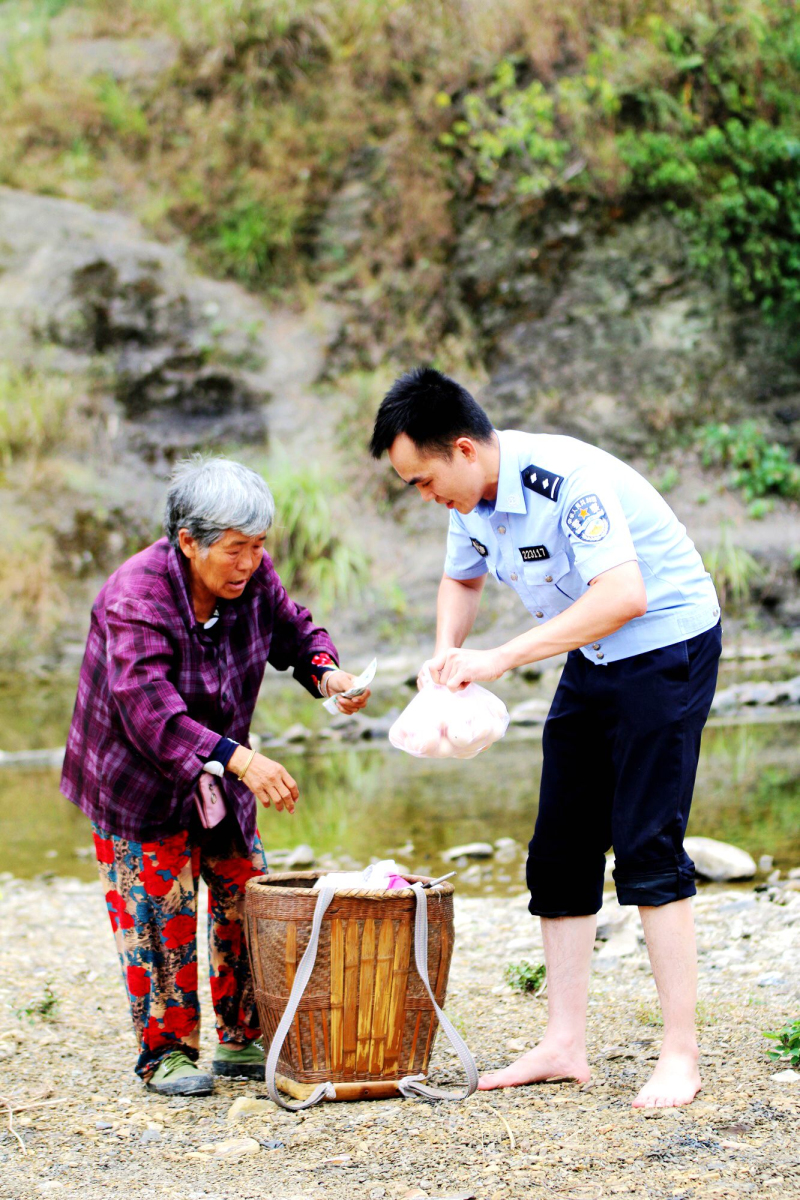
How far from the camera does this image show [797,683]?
8.62 metres

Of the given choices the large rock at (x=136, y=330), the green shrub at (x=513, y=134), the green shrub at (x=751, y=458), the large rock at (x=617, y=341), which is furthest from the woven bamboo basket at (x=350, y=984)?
the green shrub at (x=513, y=134)

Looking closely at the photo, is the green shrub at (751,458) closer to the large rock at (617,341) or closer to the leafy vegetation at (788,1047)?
the large rock at (617,341)

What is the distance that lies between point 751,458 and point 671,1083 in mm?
10092

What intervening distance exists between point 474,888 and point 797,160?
9791 millimetres

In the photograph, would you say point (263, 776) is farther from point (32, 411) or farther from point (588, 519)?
point (32, 411)

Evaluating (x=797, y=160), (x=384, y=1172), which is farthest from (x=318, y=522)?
(x=384, y=1172)

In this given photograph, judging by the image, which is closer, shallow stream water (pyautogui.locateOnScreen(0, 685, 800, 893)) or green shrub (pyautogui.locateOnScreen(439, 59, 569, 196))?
shallow stream water (pyautogui.locateOnScreen(0, 685, 800, 893))

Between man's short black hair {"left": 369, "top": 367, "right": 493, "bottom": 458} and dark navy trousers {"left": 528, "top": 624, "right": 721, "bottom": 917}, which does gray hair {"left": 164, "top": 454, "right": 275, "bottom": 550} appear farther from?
dark navy trousers {"left": 528, "top": 624, "right": 721, "bottom": 917}

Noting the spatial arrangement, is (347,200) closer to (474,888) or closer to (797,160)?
(797,160)

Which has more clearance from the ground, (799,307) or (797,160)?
(797,160)

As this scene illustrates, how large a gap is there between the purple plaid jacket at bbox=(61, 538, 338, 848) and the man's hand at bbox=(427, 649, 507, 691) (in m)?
0.59

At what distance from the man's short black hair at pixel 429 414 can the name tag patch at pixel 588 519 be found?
0.99 ft

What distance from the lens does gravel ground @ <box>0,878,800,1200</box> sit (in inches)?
86.8

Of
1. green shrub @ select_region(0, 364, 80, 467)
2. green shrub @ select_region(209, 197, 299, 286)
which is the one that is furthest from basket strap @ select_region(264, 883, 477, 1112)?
green shrub @ select_region(209, 197, 299, 286)
